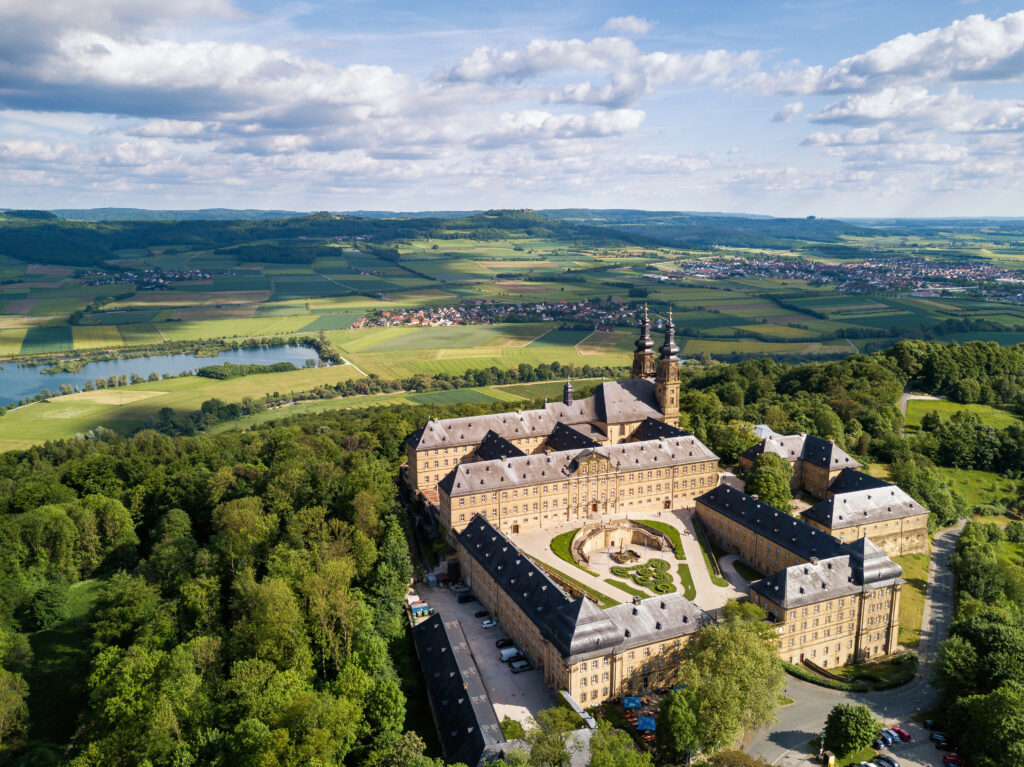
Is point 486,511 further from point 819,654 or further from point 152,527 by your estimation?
point 152,527

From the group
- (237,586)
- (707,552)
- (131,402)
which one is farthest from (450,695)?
(131,402)

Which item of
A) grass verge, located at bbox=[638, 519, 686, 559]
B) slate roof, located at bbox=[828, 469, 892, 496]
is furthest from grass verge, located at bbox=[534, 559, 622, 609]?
slate roof, located at bbox=[828, 469, 892, 496]

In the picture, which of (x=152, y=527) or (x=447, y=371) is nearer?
(x=152, y=527)

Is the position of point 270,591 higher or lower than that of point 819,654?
higher

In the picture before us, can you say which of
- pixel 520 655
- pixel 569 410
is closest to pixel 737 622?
pixel 520 655

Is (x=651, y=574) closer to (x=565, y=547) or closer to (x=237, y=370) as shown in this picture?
(x=565, y=547)

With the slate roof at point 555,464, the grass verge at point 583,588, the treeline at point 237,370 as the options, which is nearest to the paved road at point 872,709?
the grass verge at point 583,588
